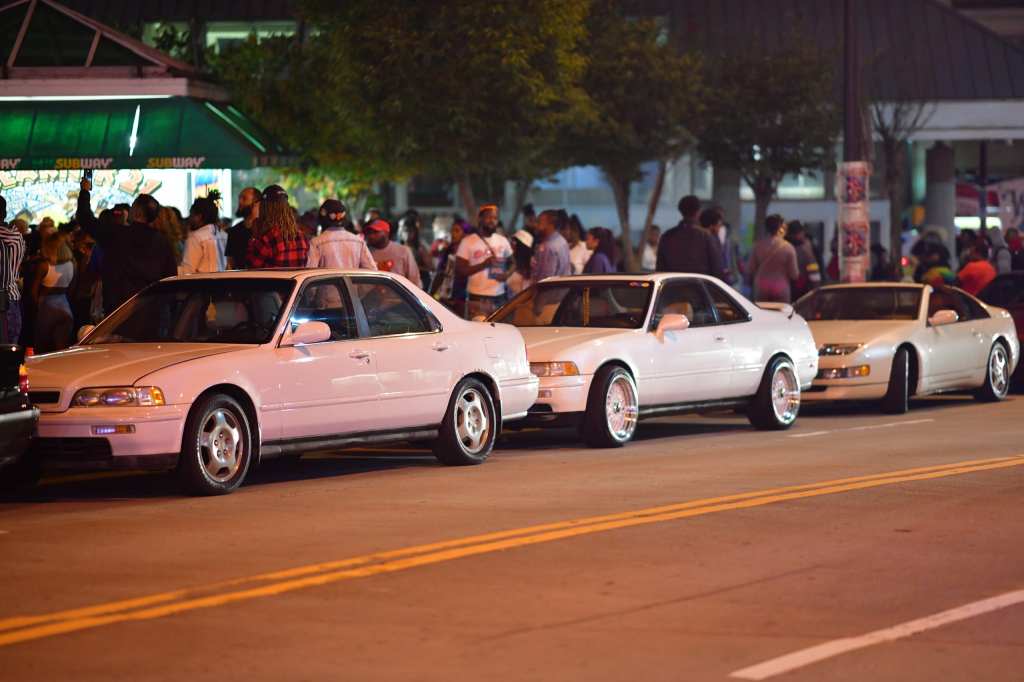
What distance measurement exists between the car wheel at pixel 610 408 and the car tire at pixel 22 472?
15.4ft

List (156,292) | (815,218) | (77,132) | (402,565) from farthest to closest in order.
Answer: (815,218)
(77,132)
(156,292)
(402,565)

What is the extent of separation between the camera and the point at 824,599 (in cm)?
845

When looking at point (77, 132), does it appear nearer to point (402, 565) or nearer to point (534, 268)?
point (534, 268)

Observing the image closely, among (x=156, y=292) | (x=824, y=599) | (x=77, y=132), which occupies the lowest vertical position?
(x=824, y=599)

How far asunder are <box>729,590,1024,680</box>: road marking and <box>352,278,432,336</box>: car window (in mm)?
5952

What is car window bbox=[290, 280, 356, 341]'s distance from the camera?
13125 mm

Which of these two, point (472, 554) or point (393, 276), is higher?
point (393, 276)

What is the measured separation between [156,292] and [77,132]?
44.4 feet

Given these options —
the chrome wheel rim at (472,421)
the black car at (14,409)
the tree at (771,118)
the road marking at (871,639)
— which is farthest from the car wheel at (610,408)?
the tree at (771,118)

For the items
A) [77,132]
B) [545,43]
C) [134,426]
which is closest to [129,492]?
[134,426]

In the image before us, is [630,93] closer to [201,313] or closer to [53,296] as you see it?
[53,296]

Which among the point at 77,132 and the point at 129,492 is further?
the point at 77,132

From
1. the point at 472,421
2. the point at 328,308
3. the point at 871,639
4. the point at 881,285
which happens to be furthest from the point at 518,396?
the point at 881,285

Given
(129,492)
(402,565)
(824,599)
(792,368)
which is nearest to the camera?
(824,599)
